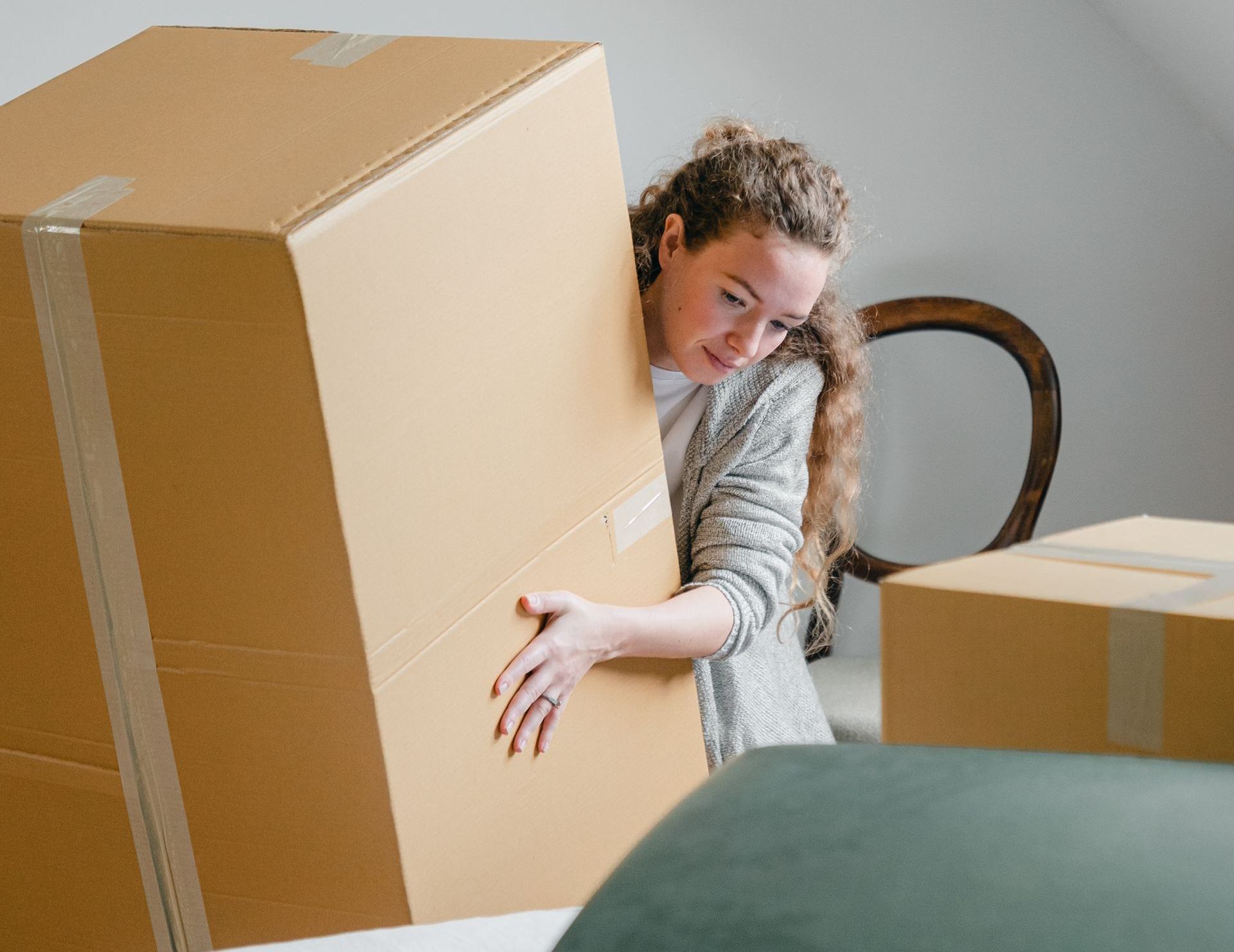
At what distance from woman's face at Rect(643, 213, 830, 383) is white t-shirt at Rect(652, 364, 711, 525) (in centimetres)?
5

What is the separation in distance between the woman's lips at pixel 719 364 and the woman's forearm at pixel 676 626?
7.1 inches

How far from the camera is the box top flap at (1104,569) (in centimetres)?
66

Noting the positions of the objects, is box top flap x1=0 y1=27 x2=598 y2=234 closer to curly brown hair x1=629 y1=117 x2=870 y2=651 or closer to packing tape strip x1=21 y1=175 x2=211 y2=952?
packing tape strip x1=21 y1=175 x2=211 y2=952

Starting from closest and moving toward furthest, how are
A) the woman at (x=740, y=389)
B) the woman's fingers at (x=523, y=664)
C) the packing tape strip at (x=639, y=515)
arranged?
the woman's fingers at (x=523, y=664) → the packing tape strip at (x=639, y=515) → the woman at (x=740, y=389)

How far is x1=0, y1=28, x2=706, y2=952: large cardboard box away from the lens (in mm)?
626

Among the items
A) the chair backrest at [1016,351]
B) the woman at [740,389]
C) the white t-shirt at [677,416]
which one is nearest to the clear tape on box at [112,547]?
the woman at [740,389]

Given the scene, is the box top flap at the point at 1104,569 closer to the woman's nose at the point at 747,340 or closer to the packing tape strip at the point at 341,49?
the woman's nose at the point at 747,340

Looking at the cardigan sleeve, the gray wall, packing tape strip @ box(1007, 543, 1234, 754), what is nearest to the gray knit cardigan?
the cardigan sleeve

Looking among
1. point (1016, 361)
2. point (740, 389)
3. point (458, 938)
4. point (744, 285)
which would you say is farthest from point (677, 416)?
point (1016, 361)

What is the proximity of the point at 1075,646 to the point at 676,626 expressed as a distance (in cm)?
32

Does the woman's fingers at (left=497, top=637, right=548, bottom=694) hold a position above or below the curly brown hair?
below

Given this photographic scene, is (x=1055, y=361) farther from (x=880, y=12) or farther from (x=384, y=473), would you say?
Result: (x=384, y=473)

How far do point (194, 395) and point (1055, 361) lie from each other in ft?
5.40

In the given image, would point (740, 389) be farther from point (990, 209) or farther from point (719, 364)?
point (990, 209)
